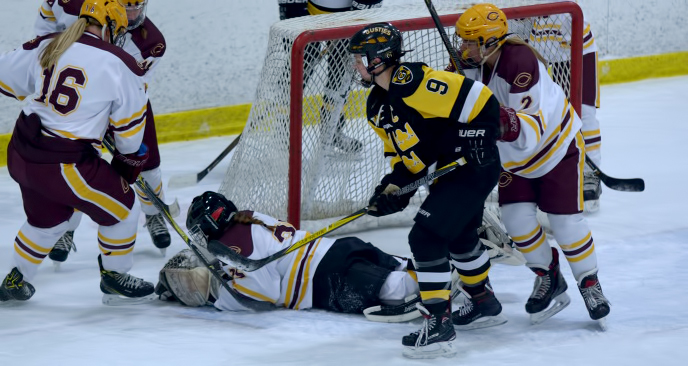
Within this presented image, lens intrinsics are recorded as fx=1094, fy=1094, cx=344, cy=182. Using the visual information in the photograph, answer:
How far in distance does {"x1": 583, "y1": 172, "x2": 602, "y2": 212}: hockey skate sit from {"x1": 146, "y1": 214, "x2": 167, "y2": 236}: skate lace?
5.57 feet

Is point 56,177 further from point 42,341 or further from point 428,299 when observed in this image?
point 428,299

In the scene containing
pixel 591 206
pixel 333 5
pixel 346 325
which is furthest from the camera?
pixel 333 5

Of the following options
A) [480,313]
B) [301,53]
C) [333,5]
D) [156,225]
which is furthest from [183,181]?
[480,313]

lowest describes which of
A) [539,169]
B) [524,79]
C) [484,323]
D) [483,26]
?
[484,323]

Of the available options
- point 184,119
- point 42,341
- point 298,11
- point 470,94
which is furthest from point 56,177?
point 184,119

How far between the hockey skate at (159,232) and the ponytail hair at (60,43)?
1.06 metres

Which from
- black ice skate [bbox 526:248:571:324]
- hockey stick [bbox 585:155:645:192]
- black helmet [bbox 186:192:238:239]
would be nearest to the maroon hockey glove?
black ice skate [bbox 526:248:571:324]

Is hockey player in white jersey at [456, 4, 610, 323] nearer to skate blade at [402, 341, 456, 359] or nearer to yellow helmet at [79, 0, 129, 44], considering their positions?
skate blade at [402, 341, 456, 359]

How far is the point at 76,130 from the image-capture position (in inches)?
125

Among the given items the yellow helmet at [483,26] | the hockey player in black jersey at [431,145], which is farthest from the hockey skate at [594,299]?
the yellow helmet at [483,26]

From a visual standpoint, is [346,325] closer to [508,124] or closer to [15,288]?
[508,124]

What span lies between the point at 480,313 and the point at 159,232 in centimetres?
144

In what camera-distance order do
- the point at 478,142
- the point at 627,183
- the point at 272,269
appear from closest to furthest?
the point at 478,142 → the point at 272,269 → the point at 627,183

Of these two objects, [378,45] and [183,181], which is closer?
[378,45]
